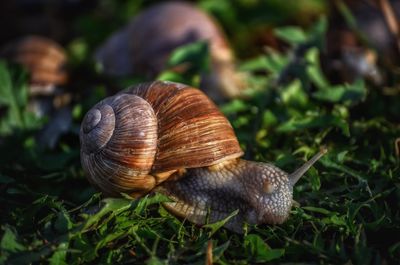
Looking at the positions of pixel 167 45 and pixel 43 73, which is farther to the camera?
pixel 167 45

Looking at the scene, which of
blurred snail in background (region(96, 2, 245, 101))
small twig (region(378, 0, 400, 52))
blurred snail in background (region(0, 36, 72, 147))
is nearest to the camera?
small twig (region(378, 0, 400, 52))

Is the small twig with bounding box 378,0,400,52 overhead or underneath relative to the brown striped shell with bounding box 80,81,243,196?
overhead

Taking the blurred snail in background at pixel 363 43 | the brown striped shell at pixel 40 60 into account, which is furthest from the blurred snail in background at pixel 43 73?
the blurred snail in background at pixel 363 43

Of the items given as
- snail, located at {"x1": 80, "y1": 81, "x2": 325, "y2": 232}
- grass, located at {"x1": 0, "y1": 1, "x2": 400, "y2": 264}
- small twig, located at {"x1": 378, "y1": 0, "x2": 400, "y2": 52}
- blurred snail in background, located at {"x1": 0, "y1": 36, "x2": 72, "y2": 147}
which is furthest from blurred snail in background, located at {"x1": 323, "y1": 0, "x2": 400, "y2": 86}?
blurred snail in background, located at {"x1": 0, "y1": 36, "x2": 72, "y2": 147}

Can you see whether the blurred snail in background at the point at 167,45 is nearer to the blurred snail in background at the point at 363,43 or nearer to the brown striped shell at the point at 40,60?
the brown striped shell at the point at 40,60

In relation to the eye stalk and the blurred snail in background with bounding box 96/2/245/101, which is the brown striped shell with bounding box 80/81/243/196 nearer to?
the eye stalk

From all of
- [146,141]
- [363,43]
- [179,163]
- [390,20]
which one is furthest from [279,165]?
[390,20]

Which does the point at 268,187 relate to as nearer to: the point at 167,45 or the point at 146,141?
the point at 146,141
